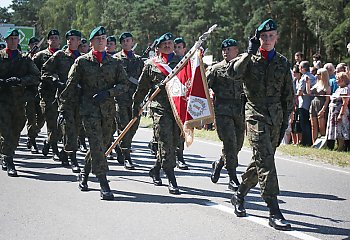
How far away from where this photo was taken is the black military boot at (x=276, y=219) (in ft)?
20.0

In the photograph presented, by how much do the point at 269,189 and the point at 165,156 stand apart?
226cm

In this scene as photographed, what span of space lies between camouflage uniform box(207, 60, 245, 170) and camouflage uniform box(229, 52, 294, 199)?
5.97 ft

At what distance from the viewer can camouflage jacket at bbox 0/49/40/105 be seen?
9773mm

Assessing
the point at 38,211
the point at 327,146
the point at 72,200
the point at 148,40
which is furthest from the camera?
the point at 148,40

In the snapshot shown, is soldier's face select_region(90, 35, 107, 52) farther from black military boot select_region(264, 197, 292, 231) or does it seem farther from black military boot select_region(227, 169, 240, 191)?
black military boot select_region(264, 197, 292, 231)

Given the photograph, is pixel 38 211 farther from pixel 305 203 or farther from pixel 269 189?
pixel 305 203

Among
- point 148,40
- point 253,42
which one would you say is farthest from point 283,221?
point 148,40

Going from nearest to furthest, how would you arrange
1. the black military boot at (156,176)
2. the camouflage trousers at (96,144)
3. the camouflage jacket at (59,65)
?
1. the camouflage trousers at (96,144)
2. the black military boot at (156,176)
3. the camouflage jacket at (59,65)

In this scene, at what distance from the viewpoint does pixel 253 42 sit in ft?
19.8

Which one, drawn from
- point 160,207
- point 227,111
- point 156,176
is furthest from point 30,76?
point 160,207

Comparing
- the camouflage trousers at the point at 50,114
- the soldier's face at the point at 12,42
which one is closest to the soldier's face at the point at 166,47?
the soldier's face at the point at 12,42

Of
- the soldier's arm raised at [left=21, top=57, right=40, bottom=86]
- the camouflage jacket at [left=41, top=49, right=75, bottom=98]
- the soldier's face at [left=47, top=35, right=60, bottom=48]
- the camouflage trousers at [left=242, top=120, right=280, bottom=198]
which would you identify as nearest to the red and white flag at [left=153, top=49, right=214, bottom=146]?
the camouflage trousers at [left=242, top=120, right=280, bottom=198]

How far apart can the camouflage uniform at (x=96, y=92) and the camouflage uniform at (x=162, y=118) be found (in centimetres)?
59

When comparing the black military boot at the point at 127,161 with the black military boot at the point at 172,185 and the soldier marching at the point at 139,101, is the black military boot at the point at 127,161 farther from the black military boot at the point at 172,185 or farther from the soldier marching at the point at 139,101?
the black military boot at the point at 172,185
